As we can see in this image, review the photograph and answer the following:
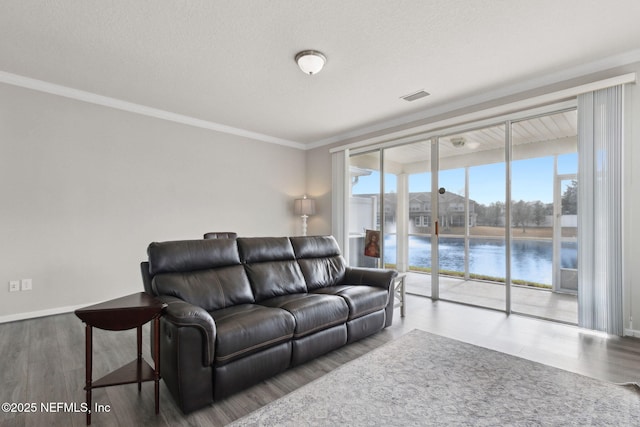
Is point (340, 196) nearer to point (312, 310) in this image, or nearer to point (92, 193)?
point (312, 310)

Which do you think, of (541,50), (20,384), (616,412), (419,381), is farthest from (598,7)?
(20,384)

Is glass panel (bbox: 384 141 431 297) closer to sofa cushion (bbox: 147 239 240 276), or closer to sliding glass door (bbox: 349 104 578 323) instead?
sliding glass door (bbox: 349 104 578 323)

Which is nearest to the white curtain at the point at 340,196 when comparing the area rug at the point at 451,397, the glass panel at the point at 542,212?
the glass panel at the point at 542,212

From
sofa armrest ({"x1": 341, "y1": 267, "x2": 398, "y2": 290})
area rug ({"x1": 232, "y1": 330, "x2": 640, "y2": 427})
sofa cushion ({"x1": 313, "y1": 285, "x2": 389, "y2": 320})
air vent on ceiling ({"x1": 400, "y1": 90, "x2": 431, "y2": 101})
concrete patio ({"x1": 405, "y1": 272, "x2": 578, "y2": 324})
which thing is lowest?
area rug ({"x1": 232, "y1": 330, "x2": 640, "y2": 427})

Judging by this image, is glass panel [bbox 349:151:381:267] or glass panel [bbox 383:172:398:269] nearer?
glass panel [bbox 383:172:398:269]

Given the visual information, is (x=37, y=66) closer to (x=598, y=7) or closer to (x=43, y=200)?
(x=43, y=200)

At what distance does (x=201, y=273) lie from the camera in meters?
2.58

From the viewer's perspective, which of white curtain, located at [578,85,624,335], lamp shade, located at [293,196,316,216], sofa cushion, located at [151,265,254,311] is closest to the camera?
sofa cushion, located at [151,265,254,311]

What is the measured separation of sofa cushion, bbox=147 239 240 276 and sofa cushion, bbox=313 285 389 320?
37.5 inches

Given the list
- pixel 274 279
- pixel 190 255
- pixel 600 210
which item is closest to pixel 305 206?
pixel 274 279

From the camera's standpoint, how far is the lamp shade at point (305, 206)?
5.94 meters

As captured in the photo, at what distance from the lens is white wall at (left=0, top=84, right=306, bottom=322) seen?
345cm

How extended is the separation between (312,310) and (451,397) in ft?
3.59

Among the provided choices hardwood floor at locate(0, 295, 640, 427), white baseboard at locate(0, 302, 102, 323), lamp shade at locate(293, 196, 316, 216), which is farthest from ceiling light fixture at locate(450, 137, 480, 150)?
white baseboard at locate(0, 302, 102, 323)
